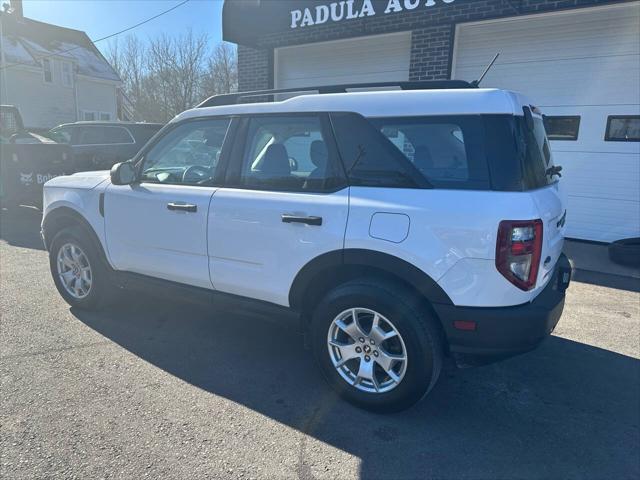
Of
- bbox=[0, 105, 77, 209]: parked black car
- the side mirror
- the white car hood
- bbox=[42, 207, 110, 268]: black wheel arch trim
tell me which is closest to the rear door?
the side mirror

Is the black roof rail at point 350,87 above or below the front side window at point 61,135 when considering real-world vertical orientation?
above

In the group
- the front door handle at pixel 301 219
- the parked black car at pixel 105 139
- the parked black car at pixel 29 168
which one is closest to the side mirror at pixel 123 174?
the front door handle at pixel 301 219

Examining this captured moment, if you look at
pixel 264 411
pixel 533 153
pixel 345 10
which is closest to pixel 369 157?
pixel 533 153

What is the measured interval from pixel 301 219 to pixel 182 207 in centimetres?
106

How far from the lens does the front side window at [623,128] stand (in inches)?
277

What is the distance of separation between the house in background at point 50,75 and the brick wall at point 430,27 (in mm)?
21045

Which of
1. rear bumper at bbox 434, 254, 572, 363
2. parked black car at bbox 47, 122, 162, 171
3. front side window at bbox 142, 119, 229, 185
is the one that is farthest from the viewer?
parked black car at bbox 47, 122, 162, 171

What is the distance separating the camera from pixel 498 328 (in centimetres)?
252

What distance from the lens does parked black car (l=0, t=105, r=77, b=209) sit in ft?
28.1

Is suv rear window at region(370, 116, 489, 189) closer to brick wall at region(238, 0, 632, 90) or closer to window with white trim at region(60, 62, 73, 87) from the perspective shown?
brick wall at region(238, 0, 632, 90)

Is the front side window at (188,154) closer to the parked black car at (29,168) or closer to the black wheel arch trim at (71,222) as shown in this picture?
the black wheel arch trim at (71,222)

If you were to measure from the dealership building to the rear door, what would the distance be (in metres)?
5.59

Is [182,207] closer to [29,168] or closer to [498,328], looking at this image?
[498,328]

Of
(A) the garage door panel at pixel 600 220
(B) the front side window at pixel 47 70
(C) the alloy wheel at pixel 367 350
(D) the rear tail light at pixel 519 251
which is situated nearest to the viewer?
(D) the rear tail light at pixel 519 251
